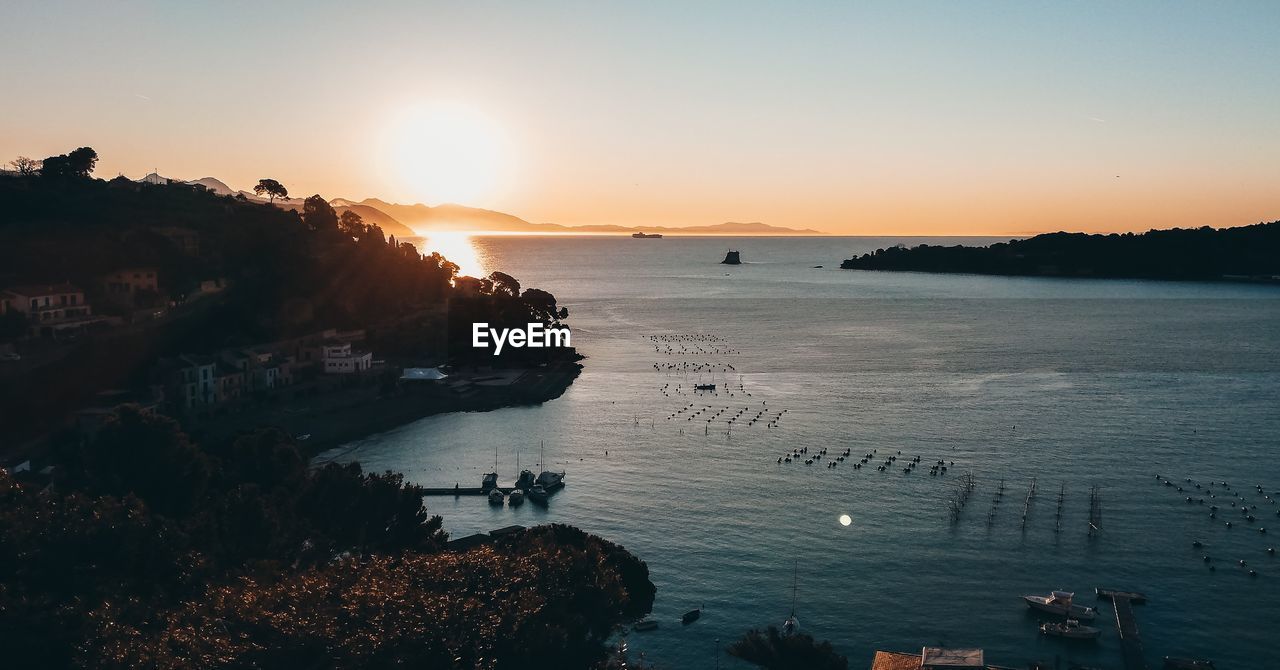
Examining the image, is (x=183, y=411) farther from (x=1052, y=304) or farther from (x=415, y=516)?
(x=1052, y=304)

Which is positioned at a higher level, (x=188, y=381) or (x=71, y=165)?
(x=71, y=165)

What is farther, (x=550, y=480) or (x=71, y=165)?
(x=71, y=165)

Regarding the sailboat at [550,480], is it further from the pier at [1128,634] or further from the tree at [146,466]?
the pier at [1128,634]

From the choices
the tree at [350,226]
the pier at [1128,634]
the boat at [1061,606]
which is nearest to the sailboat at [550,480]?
the boat at [1061,606]

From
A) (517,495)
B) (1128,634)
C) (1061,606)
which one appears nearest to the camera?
(1128,634)

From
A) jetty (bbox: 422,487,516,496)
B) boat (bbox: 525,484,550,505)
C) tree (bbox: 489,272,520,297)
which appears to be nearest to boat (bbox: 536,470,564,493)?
boat (bbox: 525,484,550,505)

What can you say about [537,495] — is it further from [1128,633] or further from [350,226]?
[350,226]

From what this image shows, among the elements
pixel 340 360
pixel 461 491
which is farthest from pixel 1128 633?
pixel 340 360
